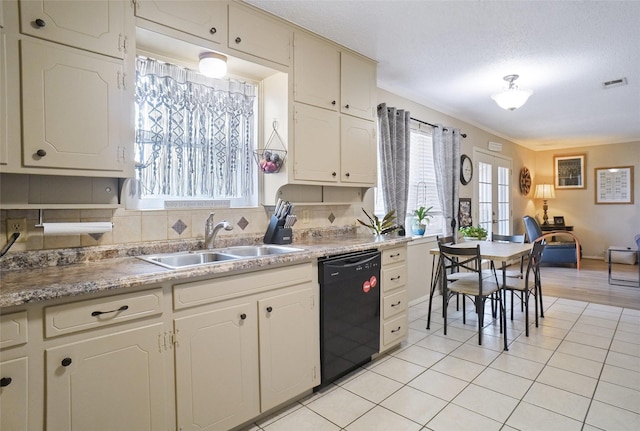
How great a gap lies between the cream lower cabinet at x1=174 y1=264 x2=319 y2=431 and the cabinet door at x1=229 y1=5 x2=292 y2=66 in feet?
4.80

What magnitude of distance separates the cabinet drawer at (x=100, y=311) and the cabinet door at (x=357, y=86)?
212 centimetres

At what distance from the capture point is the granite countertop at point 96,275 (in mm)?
1282

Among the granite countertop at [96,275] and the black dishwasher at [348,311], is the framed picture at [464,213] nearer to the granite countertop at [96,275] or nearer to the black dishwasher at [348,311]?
the black dishwasher at [348,311]

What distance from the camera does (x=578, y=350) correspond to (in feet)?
9.74

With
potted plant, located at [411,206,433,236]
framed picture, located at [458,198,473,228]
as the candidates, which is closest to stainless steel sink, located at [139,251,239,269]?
potted plant, located at [411,206,433,236]

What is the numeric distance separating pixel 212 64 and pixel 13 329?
1.76 meters

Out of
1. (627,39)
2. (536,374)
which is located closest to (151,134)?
(536,374)

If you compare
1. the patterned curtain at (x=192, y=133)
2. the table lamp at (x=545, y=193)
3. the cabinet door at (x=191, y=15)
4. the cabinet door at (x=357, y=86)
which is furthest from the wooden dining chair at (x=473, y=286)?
the table lamp at (x=545, y=193)

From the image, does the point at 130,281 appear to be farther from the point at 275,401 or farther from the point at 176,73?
the point at 176,73

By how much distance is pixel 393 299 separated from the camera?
290cm

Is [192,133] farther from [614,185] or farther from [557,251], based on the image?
[614,185]

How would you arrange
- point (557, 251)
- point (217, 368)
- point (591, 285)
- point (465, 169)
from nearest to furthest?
point (217, 368) < point (591, 285) < point (465, 169) < point (557, 251)

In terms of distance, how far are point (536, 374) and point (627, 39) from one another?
266 cm

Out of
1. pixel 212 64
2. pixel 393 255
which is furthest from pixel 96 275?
pixel 393 255
